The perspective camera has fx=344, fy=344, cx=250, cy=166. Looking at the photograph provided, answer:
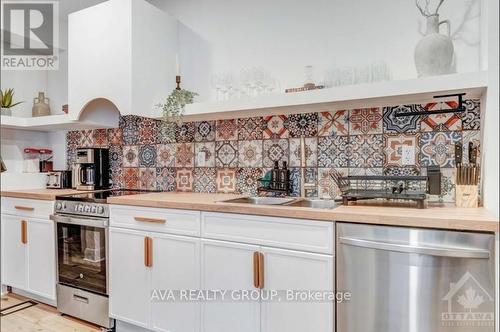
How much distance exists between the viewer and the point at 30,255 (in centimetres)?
256

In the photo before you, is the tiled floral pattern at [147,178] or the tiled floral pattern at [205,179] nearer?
the tiled floral pattern at [205,179]

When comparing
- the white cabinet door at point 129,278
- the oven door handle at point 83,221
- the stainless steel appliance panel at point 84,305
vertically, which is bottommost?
the stainless steel appliance panel at point 84,305

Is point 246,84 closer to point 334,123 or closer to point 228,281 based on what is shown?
point 334,123

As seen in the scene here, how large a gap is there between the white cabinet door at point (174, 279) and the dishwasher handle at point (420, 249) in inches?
33.2

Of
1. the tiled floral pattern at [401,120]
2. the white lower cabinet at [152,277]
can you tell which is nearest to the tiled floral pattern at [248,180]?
the white lower cabinet at [152,277]

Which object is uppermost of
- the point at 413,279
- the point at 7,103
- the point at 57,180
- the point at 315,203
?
the point at 7,103

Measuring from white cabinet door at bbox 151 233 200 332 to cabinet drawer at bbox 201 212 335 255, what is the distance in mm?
150

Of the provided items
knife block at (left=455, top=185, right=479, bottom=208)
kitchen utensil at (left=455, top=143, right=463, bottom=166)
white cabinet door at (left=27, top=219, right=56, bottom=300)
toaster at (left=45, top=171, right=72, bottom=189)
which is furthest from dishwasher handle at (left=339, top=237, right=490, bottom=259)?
toaster at (left=45, top=171, right=72, bottom=189)

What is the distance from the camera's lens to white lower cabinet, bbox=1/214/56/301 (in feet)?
8.10

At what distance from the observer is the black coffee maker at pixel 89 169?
2.85 m

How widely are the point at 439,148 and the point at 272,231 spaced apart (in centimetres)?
103

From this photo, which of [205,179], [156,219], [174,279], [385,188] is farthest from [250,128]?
[174,279]

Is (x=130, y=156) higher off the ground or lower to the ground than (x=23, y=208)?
higher

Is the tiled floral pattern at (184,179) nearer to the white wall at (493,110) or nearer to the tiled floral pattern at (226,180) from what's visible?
the tiled floral pattern at (226,180)
